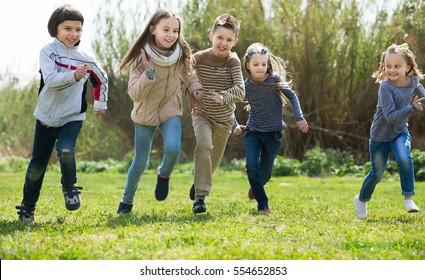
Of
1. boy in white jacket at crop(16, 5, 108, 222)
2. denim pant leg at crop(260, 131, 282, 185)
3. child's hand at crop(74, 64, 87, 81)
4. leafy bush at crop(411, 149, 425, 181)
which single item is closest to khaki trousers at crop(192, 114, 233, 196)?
denim pant leg at crop(260, 131, 282, 185)

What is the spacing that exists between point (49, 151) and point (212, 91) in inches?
62.1

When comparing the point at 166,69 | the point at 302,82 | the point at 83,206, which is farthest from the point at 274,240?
the point at 302,82

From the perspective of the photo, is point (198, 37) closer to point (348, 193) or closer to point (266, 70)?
point (348, 193)

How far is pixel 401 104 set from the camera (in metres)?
6.64

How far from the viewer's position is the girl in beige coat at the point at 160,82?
6.40 meters

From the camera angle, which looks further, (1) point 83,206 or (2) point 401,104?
(1) point 83,206

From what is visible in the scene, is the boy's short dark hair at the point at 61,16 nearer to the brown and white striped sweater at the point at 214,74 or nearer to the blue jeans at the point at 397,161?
the brown and white striped sweater at the point at 214,74

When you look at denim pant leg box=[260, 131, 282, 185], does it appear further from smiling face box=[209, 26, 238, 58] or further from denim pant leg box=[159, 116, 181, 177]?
denim pant leg box=[159, 116, 181, 177]

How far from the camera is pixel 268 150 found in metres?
7.27

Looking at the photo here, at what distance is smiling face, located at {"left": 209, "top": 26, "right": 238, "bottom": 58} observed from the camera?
675 centimetres

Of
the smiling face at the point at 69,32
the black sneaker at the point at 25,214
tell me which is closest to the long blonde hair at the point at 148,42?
the smiling face at the point at 69,32

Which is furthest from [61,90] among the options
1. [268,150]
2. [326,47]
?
[326,47]

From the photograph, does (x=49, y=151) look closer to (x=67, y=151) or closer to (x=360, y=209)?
(x=67, y=151)

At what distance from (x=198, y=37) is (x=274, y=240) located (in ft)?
38.2
